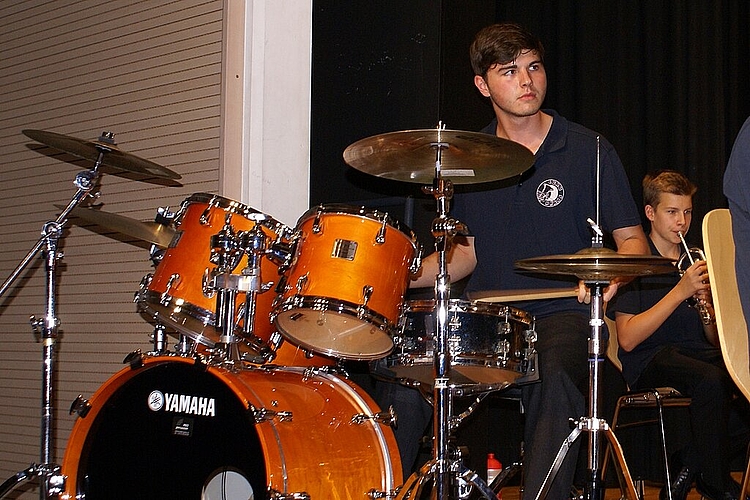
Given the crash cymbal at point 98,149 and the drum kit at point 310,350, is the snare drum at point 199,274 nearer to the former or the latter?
the drum kit at point 310,350

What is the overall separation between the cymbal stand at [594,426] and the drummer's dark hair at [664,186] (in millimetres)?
1587

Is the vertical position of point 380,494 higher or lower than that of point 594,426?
lower

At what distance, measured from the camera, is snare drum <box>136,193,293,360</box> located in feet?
9.00

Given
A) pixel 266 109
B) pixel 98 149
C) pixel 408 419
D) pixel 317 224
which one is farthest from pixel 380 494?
pixel 266 109

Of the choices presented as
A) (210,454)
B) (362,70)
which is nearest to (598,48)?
(362,70)

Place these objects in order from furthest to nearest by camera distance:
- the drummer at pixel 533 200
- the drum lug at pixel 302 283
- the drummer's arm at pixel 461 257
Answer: the drummer's arm at pixel 461 257 < the drummer at pixel 533 200 < the drum lug at pixel 302 283

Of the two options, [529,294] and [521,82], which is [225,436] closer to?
[529,294]

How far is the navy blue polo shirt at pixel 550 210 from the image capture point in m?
3.16

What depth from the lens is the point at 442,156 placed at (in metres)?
2.71

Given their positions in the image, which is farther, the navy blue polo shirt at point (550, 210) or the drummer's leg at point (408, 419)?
the navy blue polo shirt at point (550, 210)

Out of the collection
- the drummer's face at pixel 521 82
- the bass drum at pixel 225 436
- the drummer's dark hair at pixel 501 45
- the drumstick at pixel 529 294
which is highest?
the drummer's dark hair at pixel 501 45

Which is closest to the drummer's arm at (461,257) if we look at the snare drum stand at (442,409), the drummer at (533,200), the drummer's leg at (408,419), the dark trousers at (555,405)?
the drummer at (533,200)

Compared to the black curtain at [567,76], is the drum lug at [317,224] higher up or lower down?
lower down

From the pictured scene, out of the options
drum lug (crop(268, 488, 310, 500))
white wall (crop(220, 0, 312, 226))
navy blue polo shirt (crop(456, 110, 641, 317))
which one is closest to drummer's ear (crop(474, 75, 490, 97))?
navy blue polo shirt (crop(456, 110, 641, 317))
